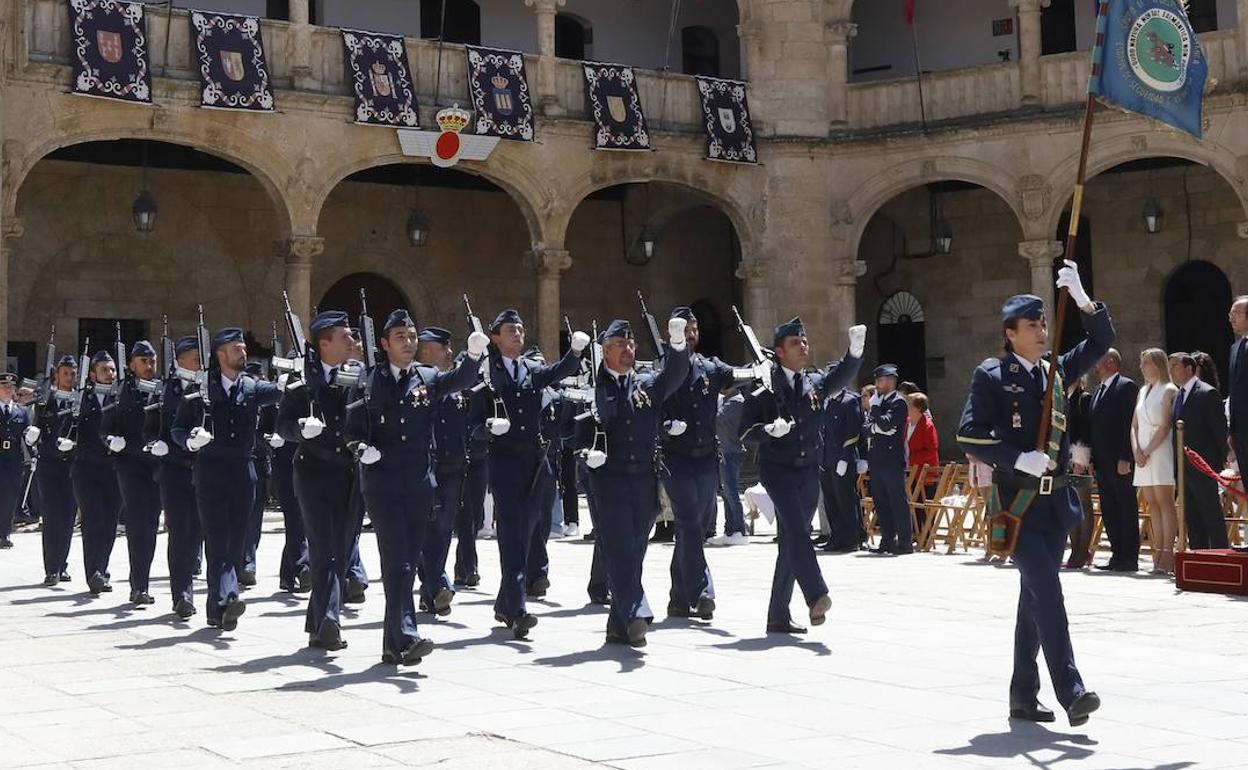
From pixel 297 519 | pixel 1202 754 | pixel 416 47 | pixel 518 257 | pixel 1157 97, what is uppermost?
pixel 416 47

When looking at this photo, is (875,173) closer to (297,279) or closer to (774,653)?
(297,279)

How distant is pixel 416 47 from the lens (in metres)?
23.8

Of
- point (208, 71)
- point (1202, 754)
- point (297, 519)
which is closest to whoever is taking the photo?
point (1202, 754)

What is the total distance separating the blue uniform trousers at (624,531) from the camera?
9508 mm

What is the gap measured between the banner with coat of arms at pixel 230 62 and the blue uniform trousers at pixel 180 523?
11739mm

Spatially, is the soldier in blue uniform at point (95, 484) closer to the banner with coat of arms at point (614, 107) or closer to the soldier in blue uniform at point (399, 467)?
the soldier in blue uniform at point (399, 467)

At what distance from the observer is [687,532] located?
35.5 ft

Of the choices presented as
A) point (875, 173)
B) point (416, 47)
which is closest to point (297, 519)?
point (416, 47)

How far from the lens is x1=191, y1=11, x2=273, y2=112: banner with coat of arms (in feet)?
72.1

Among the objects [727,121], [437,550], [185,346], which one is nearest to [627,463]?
[437,550]

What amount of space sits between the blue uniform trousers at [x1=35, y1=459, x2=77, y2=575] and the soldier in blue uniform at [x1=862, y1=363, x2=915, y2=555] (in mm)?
7269

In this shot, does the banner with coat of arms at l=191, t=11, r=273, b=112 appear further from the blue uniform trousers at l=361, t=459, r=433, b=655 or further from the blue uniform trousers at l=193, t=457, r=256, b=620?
the blue uniform trousers at l=361, t=459, r=433, b=655

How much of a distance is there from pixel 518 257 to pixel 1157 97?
2051 centimetres

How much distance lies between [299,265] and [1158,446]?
13.9 m
